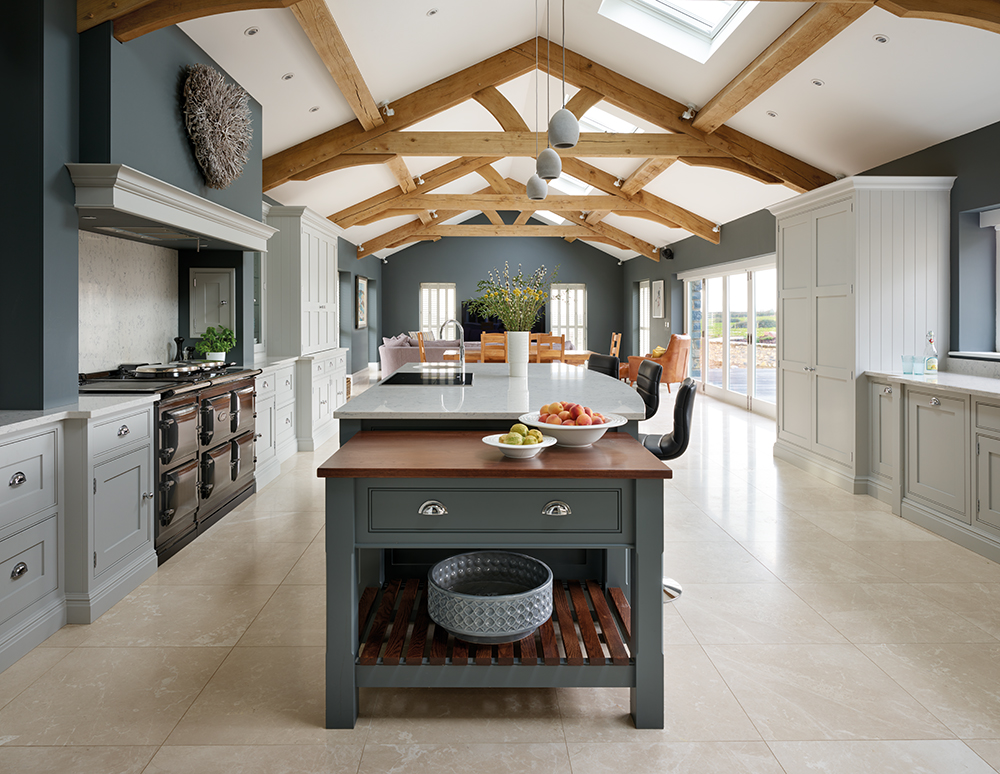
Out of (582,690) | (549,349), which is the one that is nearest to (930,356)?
(582,690)

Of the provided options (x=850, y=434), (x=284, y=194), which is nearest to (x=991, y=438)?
(x=850, y=434)

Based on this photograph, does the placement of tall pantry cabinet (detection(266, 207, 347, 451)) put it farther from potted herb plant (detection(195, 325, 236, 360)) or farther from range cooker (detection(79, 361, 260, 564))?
range cooker (detection(79, 361, 260, 564))

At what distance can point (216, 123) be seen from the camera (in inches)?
151

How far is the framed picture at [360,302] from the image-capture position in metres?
11.9

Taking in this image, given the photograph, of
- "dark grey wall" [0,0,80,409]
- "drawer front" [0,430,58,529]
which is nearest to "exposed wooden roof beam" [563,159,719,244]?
"dark grey wall" [0,0,80,409]

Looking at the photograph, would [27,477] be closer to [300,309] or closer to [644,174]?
[300,309]

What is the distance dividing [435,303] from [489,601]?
1260 cm

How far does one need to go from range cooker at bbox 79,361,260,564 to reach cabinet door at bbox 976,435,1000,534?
4.05m

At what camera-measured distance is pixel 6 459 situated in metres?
2.16

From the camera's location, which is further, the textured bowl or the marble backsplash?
the marble backsplash

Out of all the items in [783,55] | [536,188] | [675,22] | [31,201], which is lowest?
[31,201]

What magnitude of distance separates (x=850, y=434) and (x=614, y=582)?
291 cm

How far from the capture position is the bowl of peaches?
80.7 inches

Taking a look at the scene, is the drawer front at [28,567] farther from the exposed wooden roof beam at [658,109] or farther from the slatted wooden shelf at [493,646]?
the exposed wooden roof beam at [658,109]
